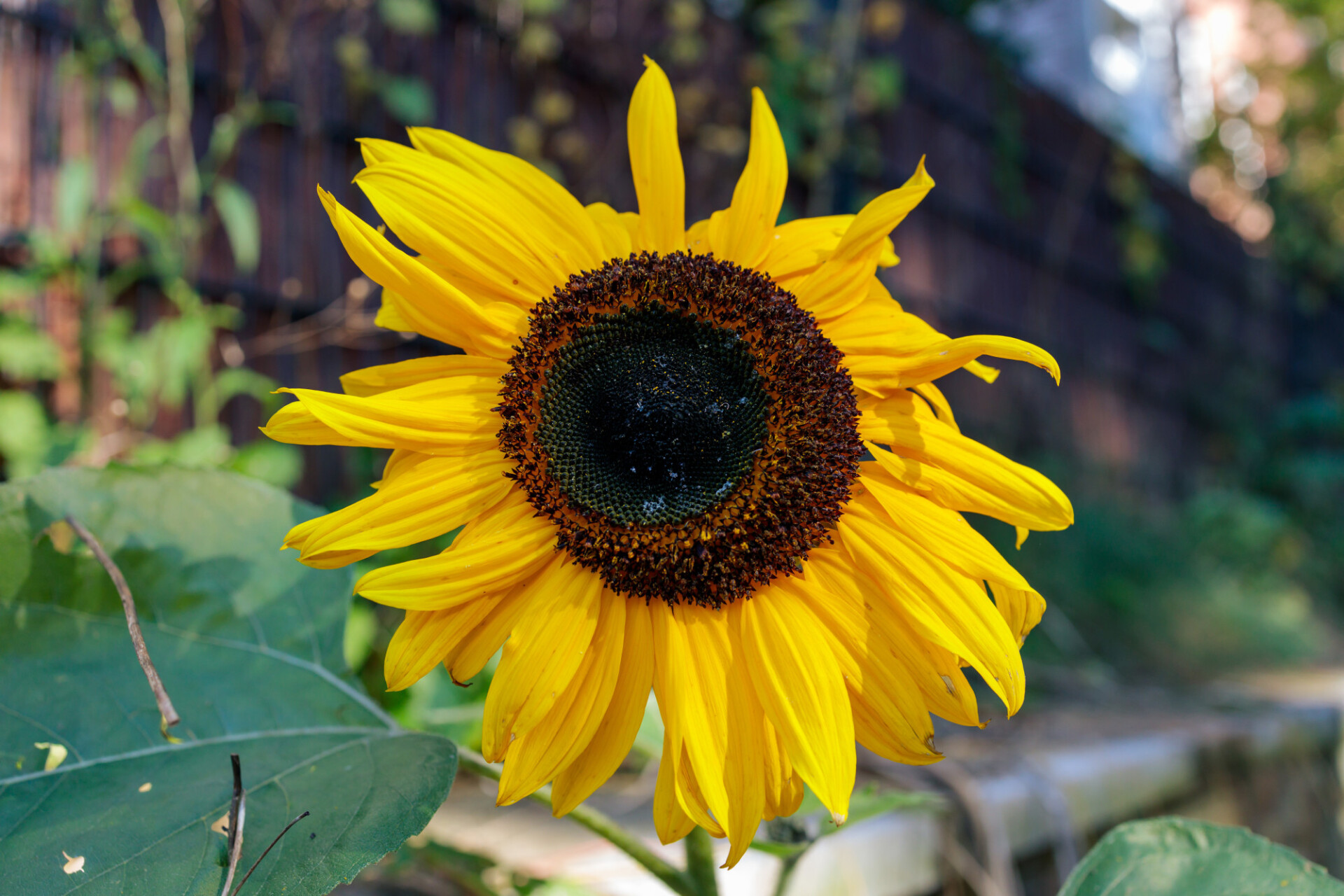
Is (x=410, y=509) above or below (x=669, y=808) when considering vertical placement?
above

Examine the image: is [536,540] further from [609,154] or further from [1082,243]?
[1082,243]

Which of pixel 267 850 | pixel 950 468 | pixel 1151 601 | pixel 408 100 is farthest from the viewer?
pixel 1151 601

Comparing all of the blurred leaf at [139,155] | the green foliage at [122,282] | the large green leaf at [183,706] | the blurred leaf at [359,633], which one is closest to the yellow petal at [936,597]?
the large green leaf at [183,706]

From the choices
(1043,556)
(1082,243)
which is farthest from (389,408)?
(1082,243)

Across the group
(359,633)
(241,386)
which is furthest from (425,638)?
(241,386)

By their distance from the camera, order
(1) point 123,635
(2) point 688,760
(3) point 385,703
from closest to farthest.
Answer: (2) point 688,760, (1) point 123,635, (3) point 385,703

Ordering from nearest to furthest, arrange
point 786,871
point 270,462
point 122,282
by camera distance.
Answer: point 786,871 → point 270,462 → point 122,282

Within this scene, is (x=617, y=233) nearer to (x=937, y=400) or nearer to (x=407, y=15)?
(x=937, y=400)

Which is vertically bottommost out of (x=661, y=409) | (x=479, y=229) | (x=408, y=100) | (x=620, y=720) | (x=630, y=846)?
(x=630, y=846)
